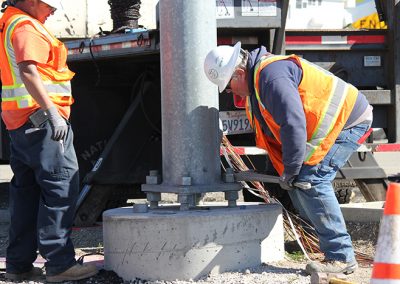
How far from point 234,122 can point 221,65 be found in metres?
1.98

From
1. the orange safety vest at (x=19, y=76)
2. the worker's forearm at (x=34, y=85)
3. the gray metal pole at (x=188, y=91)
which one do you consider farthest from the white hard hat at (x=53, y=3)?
the gray metal pole at (x=188, y=91)

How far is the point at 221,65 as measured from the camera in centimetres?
484

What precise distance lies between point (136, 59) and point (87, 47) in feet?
1.52

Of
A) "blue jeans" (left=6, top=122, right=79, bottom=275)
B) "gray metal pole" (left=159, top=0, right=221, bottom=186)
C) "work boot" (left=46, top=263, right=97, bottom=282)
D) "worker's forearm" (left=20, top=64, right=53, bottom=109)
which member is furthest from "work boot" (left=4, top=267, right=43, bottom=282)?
"worker's forearm" (left=20, top=64, right=53, bottom=109)

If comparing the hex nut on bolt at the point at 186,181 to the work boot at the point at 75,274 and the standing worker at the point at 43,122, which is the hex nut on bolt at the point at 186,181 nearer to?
the standing worker at the point at 43,122

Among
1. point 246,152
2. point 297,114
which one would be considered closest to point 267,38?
point 246,152

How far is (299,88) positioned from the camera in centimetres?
486

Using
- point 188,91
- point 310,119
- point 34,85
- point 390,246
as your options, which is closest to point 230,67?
point 188,91

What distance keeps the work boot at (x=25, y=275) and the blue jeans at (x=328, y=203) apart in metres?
1.72

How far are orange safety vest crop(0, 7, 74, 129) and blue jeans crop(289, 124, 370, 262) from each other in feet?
5.03

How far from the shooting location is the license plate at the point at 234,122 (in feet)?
22.1

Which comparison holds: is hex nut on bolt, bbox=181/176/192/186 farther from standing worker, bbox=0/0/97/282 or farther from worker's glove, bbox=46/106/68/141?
worker's glove, bbox=46/106/68/141

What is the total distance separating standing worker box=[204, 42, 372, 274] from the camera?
15.7 ft

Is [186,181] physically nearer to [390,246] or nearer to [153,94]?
[390,246]
